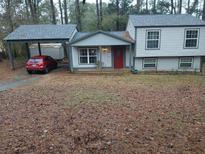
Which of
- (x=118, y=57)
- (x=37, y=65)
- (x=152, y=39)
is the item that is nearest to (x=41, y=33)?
(x=37, y=65)

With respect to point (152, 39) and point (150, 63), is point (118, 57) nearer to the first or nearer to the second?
point (150, 63)

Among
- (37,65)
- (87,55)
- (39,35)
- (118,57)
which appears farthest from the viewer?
(118,57)

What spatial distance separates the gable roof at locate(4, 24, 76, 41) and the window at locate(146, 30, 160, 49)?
7.28 meters

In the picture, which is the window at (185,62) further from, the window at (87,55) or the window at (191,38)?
the window at (87,55)

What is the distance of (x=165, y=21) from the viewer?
59.9 feet

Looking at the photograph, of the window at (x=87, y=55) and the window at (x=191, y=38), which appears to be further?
the window at (x=87, y=55)

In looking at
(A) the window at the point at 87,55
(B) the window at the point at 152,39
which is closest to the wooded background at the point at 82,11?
(A) the window at the point at 87,55

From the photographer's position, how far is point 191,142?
5164mm

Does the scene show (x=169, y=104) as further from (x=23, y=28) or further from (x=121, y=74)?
(x=23, y=28)

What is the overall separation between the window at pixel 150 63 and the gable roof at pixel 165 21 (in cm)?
324

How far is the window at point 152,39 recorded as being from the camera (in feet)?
58.6

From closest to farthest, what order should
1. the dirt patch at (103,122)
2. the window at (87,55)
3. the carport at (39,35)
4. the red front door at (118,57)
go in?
the dirt patch at (103,122) < the carport at (39,35) < the window at (87,55) < the red front door at (118,57)

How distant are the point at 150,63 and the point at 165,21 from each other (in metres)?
4.12

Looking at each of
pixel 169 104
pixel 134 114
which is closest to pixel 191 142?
pixel 134 114
